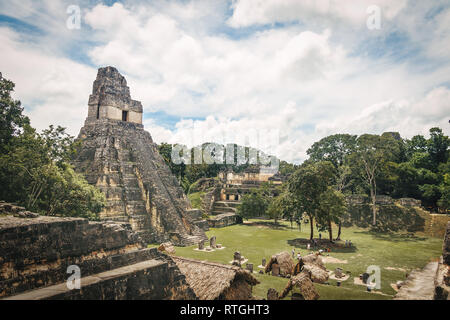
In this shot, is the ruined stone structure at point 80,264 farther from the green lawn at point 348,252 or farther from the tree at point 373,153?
the tree at point 373,153

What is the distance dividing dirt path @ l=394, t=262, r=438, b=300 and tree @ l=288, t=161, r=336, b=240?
25.6 ft

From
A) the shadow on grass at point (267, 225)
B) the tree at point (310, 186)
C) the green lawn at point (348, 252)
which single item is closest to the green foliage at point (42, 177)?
the green lawn at point (348, 252)

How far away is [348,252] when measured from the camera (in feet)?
55.5

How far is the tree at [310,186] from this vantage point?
1873 centimetres

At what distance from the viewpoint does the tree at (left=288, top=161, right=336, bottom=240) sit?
1873 centimetres

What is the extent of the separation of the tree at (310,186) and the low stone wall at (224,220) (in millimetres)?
9950

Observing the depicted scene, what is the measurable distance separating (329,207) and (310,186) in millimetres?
1994

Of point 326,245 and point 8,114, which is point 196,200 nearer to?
point 326,245

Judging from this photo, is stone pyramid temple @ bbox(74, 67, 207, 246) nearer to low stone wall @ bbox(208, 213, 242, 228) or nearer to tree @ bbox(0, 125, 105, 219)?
tree @ bbox(0, 125, 105, 219)

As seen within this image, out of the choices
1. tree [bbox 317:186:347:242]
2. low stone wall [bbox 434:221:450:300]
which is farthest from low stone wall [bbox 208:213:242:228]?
low stone wall [bbox 434:221:450:300]

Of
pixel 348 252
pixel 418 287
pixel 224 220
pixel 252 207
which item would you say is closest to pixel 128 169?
pixel 224 220

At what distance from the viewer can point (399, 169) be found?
26297 millimetres

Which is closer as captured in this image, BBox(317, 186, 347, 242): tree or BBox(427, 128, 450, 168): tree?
BBox(317, 186, 347, 242): tree
